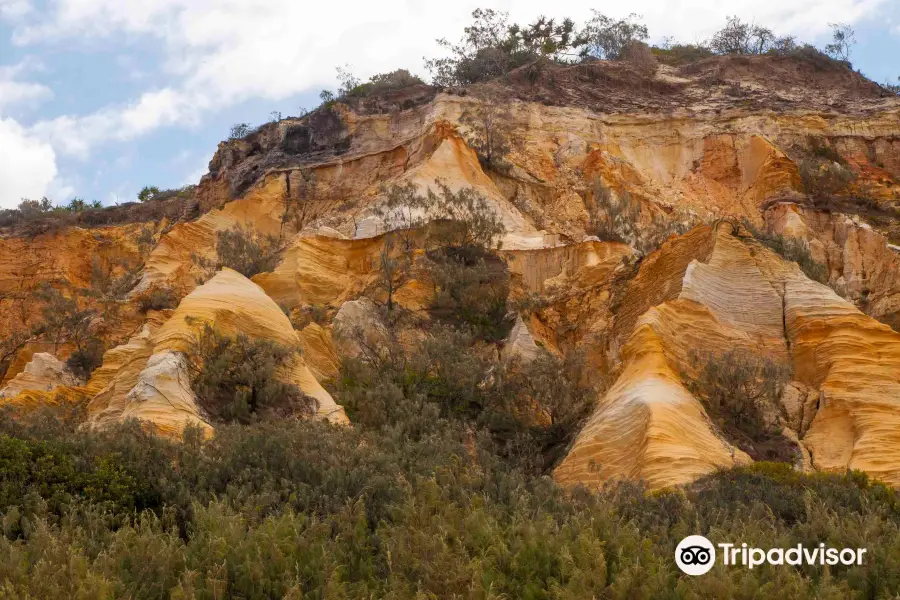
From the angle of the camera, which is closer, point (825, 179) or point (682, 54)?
point (825, 179)

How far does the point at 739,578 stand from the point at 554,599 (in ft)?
5.67

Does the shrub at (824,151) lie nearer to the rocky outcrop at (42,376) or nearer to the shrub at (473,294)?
the shrub at (473,294)

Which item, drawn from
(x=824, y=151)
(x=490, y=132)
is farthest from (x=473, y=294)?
(x=824, y=151)

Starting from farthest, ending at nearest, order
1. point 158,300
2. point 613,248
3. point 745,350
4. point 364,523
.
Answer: point 158,300
point 613,248
point 745,350
point 364,523

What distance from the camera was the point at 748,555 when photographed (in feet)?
30.9

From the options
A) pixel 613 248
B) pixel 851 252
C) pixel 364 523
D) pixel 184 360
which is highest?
pixel 613 248

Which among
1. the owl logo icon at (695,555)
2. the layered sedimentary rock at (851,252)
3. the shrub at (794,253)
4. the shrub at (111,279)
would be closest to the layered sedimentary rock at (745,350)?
A: the shrub at (794,253)

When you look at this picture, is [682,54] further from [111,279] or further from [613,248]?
[111,279]

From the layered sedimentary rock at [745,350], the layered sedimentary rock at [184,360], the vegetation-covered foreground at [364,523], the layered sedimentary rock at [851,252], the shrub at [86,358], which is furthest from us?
the layered sedimentary rock at [851,252]

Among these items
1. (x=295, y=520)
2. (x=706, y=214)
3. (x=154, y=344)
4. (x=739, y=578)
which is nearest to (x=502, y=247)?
(x=706, y=214)

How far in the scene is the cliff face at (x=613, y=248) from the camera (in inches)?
642

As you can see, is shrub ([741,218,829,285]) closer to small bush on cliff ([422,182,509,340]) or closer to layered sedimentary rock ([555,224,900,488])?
layered sedimentary rock ([555,224,900,488])

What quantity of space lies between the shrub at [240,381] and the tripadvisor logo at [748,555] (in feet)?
27.8

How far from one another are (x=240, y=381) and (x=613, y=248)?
1260 centimetres
